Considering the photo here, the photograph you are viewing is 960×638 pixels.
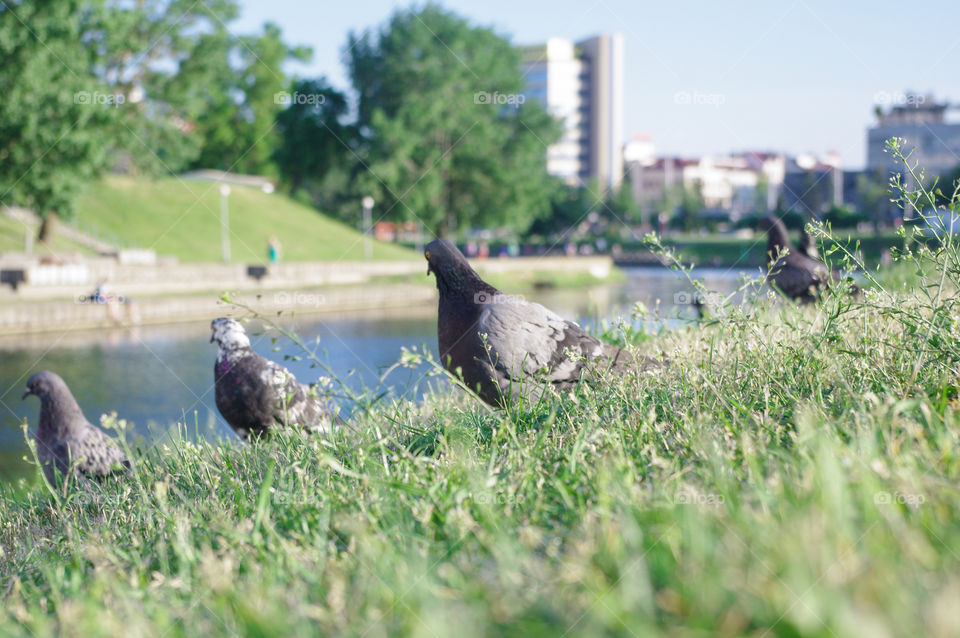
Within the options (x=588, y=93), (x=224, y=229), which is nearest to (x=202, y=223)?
(x=224, y=229)

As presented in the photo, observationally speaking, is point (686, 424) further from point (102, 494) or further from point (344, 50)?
point (344, 50)

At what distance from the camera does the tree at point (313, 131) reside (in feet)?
135

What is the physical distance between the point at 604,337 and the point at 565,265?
115 ft

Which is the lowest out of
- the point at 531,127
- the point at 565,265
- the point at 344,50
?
the point at 565,265

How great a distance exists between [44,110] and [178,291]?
5.90m

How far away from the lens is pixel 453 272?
4.34 m

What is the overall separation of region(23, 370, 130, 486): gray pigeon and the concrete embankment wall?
9375mm

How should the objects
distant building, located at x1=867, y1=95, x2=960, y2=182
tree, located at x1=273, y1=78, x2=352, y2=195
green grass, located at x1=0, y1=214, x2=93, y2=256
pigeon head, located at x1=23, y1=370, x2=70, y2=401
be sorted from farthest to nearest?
distant building, located at x1=867, y1=95, x2=960, y2=182
tree, located at x1=273, y1=78, x2=352, y2=195
green grass, located at x1=0, y1=214, x2=93, y2=256
pigeon head, located at x1=23, y1=370, x2=70, y2=401

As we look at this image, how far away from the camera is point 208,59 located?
29547mm

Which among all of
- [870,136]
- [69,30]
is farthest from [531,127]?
[870,136]

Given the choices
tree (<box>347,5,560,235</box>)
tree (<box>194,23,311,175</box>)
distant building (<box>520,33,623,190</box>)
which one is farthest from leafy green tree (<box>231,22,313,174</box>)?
distant building (<box>520,33,623,190</box>)

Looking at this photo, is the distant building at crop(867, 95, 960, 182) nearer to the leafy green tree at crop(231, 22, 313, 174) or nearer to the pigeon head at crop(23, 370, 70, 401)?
the leafy green tree at crop(231, 22, 313, 174)

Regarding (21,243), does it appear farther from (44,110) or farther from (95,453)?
(95,453)

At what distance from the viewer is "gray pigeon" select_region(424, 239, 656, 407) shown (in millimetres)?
3930
